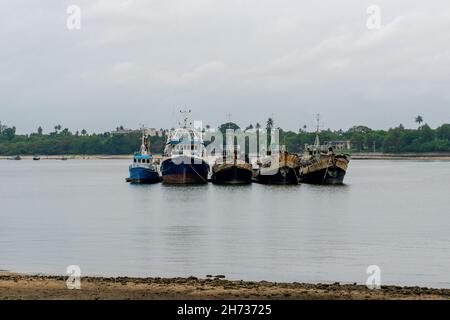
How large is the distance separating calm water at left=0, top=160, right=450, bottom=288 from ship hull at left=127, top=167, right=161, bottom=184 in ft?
55.0

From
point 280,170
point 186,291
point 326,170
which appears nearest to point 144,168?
point 280,170

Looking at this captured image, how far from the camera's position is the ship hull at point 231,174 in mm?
94000

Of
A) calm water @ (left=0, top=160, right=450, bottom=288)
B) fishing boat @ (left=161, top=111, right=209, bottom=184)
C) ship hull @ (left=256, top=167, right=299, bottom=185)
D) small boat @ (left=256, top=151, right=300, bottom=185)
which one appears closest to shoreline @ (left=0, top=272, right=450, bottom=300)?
calm water @ (left=0, top=160, right=450, bottom=288)

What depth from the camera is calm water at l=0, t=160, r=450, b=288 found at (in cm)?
3177

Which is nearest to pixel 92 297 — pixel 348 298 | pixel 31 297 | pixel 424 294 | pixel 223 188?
pixel 31 297

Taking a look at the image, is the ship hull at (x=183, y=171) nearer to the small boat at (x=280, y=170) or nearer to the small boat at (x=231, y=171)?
the small boat at (x=231, y=171)

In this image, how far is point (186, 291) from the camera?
2322 centimetres

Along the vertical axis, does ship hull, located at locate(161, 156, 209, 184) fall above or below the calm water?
above

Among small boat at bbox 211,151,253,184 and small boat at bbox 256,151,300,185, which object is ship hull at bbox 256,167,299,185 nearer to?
small boat at bbox 256,151,300,185

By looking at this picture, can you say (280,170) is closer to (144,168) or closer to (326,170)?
(326,170)

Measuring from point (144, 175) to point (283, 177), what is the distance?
1786 centimetres

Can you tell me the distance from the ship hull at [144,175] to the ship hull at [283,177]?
1419cm

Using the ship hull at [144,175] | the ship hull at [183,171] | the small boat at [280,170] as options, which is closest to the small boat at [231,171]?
the ship hull at [183,171]
